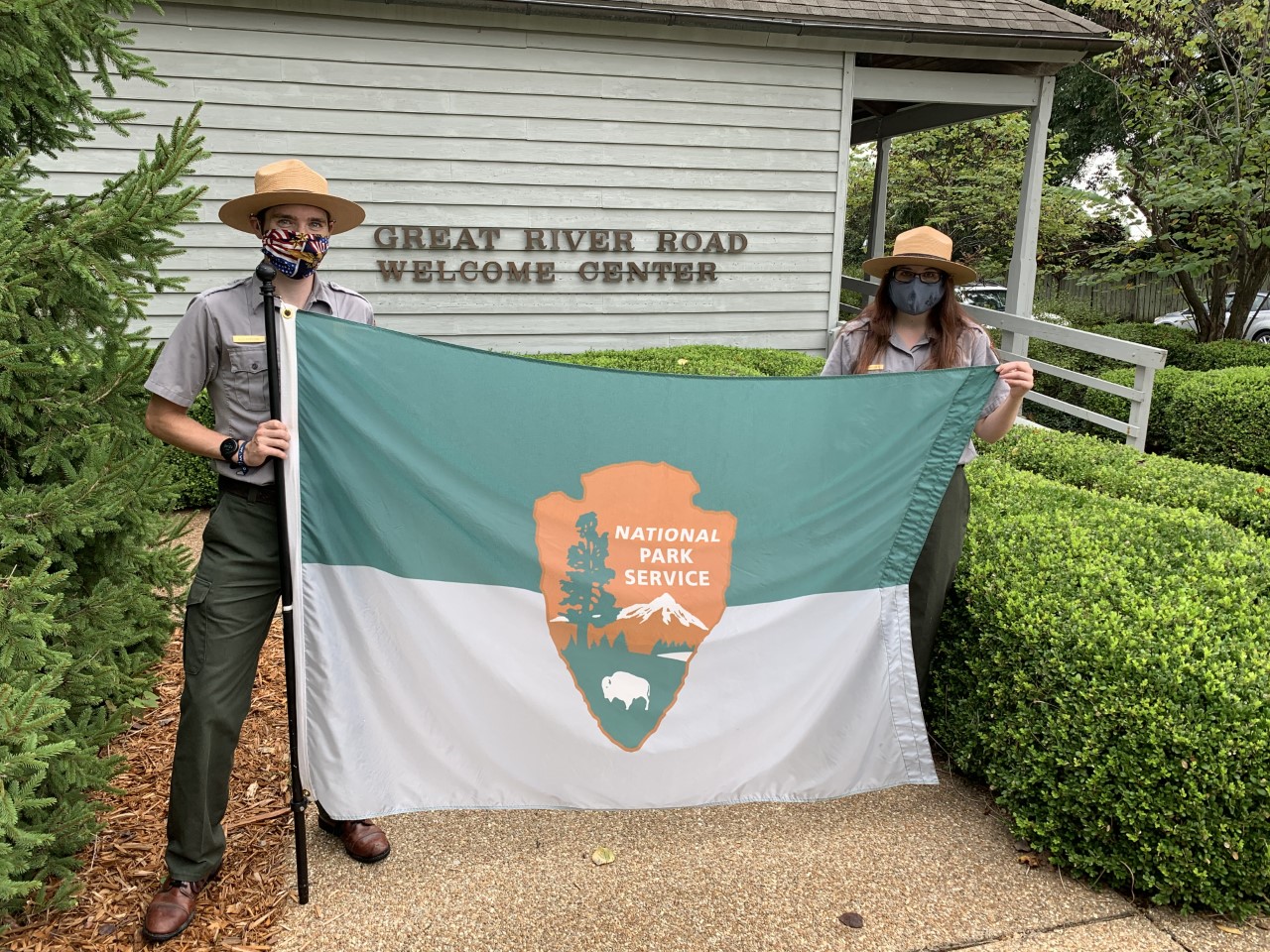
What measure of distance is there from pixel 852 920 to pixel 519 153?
738 centimetres

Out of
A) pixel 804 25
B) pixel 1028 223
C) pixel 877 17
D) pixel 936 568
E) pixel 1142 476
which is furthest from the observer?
pixel 1028 223

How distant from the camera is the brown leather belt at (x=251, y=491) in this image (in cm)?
289

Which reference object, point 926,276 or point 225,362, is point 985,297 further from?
point 225,362

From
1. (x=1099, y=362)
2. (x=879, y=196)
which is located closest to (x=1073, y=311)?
(x=1099, y=362)

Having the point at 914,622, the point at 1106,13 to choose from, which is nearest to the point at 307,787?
the point at 914,622

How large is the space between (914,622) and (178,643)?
3815 millimetres

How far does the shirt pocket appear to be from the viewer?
2869 mm

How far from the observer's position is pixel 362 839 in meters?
3.27

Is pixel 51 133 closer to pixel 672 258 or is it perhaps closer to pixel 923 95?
pixel 672 258

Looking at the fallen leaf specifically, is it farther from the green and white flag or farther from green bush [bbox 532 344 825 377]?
green bush [bbox 532 344 825 377]

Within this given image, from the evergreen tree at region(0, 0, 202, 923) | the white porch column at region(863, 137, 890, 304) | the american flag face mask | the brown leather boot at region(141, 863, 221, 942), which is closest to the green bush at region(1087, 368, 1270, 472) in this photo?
the white porch column at region(863, 137, 890, 304)

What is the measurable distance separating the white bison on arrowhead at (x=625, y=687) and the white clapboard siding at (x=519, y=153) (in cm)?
615

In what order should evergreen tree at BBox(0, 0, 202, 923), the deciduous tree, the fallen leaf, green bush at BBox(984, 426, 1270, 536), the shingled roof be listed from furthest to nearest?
the deciduous tree < the shingled roof < green bush at BBox(984, 426, 1270, 536) < the fallen leaf < evergreen tree at BBox(0, 0, 202, 923)

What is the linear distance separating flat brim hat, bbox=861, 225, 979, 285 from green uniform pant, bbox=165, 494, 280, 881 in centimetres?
232
